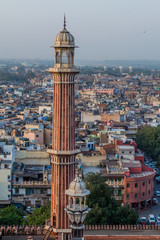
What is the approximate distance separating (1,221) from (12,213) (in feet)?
4.76

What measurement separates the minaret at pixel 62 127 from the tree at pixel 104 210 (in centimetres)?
454

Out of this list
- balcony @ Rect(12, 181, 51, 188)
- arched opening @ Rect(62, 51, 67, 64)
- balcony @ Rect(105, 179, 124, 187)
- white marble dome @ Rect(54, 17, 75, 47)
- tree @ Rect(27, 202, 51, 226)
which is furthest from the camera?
balcony @ Rect(105, 179, 124, 187)

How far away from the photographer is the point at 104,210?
2138 cm

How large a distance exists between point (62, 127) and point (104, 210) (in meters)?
6.03

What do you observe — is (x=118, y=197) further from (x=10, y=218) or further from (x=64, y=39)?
(x=64, y=39)

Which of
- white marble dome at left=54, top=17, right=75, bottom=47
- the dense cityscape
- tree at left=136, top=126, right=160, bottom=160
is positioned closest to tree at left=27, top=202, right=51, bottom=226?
the dense cityscape

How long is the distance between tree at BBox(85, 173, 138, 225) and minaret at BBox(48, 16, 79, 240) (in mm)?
4545

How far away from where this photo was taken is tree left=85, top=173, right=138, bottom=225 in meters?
21.2

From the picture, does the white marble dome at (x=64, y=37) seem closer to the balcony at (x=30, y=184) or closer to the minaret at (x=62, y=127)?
the minaret at (x=62, y=127)

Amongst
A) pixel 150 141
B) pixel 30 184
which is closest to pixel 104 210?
pixel 30 184

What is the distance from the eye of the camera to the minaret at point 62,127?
16.6 m

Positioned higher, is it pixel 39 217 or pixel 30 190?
pixel 39 217

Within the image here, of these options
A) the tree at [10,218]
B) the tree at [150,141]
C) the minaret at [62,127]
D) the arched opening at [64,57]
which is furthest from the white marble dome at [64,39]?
the tree at [150,141]

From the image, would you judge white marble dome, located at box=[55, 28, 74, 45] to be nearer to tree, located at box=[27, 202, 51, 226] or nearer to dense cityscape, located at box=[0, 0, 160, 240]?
dense cityscape, located at box=[0, 0, 160, 240]
